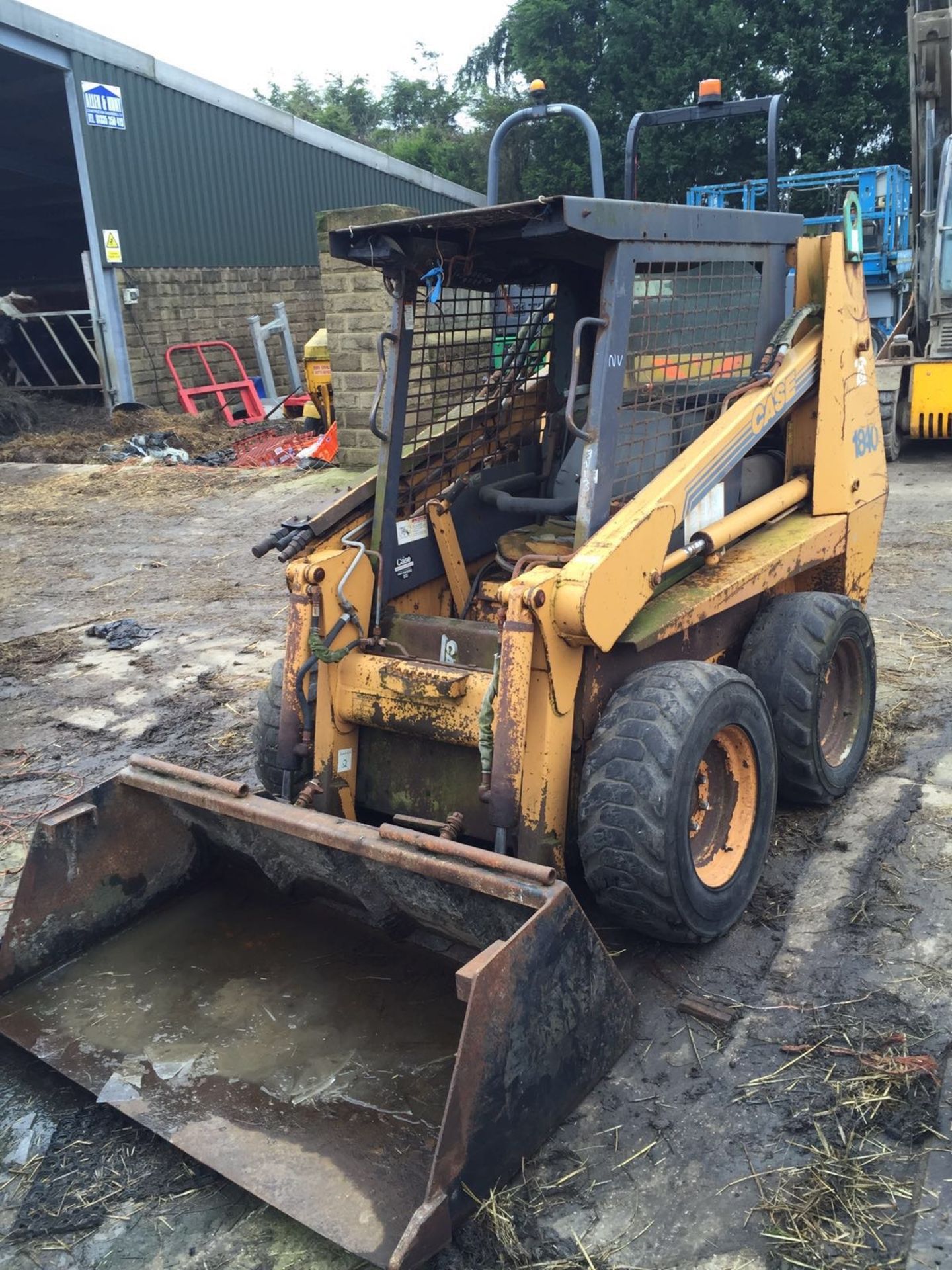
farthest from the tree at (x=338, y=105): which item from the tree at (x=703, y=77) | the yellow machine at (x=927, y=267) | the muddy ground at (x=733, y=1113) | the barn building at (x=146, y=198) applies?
the muddy ground at (x=733, y=1113)

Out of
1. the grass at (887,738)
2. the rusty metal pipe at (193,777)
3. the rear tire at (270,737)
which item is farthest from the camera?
the grass at (887,738)

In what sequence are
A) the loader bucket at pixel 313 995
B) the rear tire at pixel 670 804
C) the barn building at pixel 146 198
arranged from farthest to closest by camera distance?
the barn building at pixel 146 198, the rear tire at pixel 670 804, the loader bucket at pixel 313 995

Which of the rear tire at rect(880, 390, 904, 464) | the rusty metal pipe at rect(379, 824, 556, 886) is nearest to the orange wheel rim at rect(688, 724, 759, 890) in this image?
the rusty metal pipe at rect(379, 824, 556, 886)

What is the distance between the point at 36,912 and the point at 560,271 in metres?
2.90

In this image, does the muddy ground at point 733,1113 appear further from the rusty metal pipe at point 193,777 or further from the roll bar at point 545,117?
the roll bar at point 545,117

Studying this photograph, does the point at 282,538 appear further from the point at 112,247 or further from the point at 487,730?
the point at 112,247

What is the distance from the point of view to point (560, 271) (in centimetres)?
427

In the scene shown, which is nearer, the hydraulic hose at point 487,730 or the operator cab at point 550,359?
the hydraulic hose at point 487,730

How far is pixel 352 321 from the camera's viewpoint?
11.2m

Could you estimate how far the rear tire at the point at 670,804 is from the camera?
3156 mm

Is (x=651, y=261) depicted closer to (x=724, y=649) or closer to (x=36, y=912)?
(x=724, y=649)

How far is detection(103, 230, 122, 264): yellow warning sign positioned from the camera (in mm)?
15234

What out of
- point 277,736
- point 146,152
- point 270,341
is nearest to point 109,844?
point 277,736

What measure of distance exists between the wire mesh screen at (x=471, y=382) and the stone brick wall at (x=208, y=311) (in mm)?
12668
